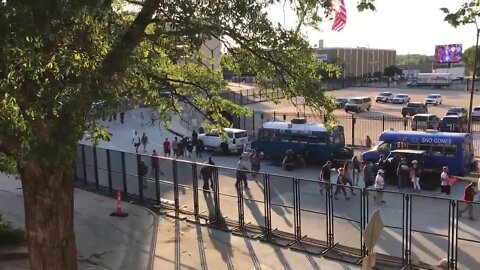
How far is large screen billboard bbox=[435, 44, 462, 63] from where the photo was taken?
3981 inches

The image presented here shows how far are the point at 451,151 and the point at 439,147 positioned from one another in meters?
0.51

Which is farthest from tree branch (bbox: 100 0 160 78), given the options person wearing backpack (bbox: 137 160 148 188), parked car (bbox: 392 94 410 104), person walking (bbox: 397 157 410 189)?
parked car (bbox: 392 94 410 104)

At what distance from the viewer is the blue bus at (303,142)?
26.8 metres

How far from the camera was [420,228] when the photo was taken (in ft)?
43.3

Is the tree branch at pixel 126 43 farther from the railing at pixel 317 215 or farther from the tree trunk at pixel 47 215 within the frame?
the railing at pixel 317 215

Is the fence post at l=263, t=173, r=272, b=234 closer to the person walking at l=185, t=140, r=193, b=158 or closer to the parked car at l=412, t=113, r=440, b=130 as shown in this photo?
the person walking at l=185, t=140, r=193, b=158

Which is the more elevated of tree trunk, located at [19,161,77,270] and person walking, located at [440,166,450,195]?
tree trunk, located at [19,161,77,270]

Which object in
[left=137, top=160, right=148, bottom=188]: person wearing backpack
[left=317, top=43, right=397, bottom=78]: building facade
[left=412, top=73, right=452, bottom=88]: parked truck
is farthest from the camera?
[left=317, top=43, right=397, bottom=78]: building facade

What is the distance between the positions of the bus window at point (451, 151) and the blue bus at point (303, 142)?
16.5 feet

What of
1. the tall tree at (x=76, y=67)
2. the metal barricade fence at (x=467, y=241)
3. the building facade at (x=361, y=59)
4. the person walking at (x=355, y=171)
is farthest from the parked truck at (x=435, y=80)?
the tall tree at (x=76, y=67)

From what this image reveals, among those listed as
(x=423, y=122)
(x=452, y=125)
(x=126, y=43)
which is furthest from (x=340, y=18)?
(x=423, y=122)

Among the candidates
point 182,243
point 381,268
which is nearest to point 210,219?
point 182,243

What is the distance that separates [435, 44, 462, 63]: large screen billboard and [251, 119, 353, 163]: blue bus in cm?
8281

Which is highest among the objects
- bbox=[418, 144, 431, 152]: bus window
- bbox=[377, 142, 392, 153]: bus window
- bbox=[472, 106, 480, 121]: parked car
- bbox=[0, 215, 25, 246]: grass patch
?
bbox=[418, 144, 431, 152]: bus window
